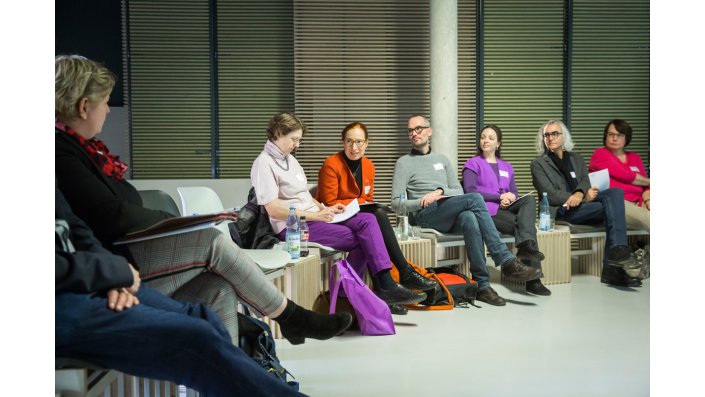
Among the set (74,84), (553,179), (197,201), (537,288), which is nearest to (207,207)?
(197,201)

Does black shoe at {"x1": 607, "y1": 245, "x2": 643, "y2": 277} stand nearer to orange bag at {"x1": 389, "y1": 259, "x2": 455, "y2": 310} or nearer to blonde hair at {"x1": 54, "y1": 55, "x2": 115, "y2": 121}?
orange bag at {"x1": 389, "y1": 259, "x2": 455, "y2": 310}

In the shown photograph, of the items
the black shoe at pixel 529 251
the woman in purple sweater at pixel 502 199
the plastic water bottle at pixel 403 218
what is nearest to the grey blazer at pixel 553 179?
the woman in purple sweater at pixel 502 199

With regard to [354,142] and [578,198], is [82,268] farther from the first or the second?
[578,198]

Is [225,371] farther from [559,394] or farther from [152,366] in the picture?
[559,394]

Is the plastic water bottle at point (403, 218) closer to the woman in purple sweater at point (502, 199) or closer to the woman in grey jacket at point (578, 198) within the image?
the woman in purple sweater at point (502, 199)

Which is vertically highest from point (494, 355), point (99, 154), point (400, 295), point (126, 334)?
point (99, 154)

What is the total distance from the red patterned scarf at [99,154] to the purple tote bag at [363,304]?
1707mm

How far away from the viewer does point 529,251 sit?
15.4 ft

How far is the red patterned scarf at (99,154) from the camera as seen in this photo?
1807 millimetres

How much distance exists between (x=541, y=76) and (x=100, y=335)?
6.03m

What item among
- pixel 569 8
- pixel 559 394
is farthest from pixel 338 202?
pixel 569 8

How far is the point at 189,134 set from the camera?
6453 mm

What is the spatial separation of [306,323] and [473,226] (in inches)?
99.7
